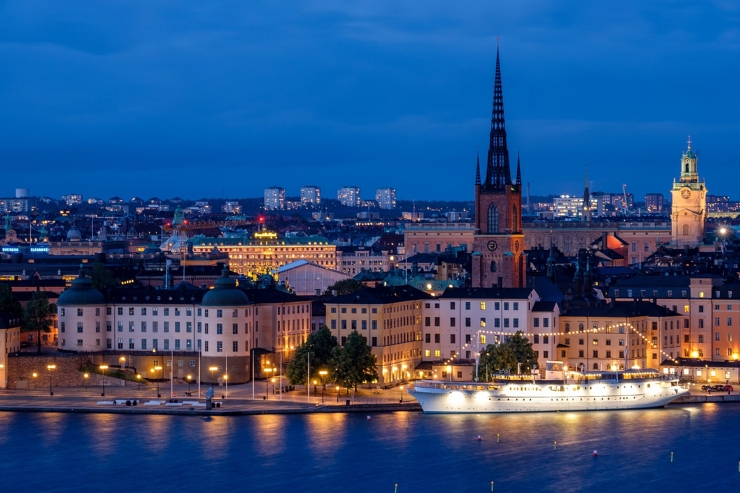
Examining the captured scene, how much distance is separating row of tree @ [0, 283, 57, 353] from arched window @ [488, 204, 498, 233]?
16.3 m

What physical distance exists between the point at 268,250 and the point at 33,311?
62.5 meters

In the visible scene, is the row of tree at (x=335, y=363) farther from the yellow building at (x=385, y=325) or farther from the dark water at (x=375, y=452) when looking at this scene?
the dark water at (x=375, y=452)

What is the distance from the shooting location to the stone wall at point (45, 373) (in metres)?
63.6

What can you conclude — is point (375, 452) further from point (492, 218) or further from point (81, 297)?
point (492, 218)

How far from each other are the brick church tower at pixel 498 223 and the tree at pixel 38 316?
15735 mm

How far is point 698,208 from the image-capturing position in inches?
4737

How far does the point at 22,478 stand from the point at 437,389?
1521 centimetres

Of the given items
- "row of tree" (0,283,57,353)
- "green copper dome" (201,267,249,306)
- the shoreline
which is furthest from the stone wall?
"green copper dome" (201,267,249,306)

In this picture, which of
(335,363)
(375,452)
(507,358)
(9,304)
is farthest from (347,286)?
(375,452)

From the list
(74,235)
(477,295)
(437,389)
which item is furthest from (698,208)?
(437,389)

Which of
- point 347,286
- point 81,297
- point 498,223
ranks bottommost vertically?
point 81,297

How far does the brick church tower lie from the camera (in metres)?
73.7

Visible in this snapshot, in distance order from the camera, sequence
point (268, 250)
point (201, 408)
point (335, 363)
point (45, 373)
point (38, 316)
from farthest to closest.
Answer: point (268, 250), point (38, 316), point (45, 373), point (335, 363), point (201, 408)

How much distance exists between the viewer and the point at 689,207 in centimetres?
12050
